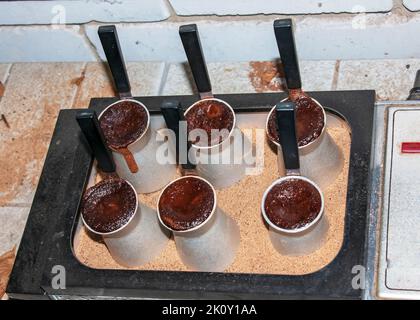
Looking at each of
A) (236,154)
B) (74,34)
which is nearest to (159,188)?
(236,154)

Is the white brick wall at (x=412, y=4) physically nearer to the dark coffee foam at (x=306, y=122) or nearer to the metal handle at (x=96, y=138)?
the dark coffee foam at (x=306, y=122)

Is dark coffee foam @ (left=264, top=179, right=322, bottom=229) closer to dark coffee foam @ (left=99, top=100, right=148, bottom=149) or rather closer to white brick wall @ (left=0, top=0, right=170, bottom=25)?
dark coffee foam @ (left=99, top=100, right=148, bottom=149)

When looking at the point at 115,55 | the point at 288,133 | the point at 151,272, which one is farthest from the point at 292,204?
the point at 115,55

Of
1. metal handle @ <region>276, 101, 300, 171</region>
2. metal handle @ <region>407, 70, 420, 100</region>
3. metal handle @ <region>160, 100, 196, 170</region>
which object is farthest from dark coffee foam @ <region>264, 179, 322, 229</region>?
metal handle @ <region>407, 70, 420, 100</region>

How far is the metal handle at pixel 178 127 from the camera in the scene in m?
0.93

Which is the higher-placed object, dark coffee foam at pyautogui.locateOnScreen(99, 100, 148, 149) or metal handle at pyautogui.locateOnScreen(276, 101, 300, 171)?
metal handle at pyautogui.locateOnScreen(276, 101, 300, 171)

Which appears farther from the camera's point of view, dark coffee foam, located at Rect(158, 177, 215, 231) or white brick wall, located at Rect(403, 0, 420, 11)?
white brick wall, located at Rect(403, 0, 420, 11)

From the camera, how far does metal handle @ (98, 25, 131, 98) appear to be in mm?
1002

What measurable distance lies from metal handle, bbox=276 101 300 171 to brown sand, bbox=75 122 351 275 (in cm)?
9

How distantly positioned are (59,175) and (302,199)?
14.6 inches

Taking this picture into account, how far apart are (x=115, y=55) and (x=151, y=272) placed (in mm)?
303

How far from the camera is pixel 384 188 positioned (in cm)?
96

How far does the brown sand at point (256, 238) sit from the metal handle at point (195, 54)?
134 mm

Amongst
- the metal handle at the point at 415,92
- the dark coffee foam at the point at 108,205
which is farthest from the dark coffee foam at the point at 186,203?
the metal handle at the point at 415,92
